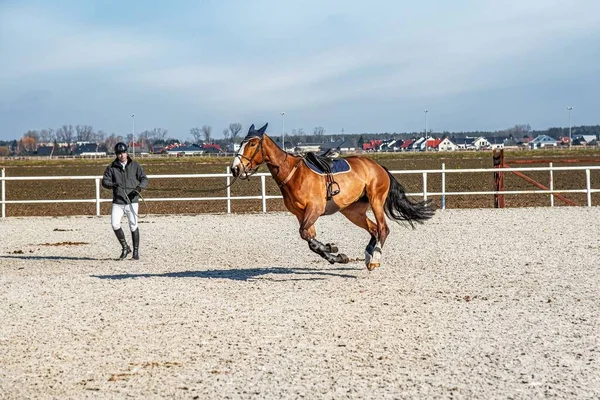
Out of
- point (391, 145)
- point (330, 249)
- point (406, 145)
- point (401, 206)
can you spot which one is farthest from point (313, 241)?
point (406, 145)


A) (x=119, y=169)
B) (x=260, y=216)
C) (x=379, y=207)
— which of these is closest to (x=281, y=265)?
(x=379, y=207)

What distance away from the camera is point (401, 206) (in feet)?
39.4

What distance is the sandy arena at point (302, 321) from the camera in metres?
5.95

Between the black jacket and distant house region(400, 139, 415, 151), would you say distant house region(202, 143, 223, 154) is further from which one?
the black jacket

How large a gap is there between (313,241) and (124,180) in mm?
3697

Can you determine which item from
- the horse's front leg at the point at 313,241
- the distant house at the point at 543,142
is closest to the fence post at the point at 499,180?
the horse's front leg at the point at 313,241

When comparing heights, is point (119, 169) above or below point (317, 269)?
above

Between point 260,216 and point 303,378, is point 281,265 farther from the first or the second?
point 260,216

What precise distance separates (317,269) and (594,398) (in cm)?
660

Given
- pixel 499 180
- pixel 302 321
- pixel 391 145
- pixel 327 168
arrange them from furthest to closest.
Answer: pixel 391 145 < pixel 499 180 < pixel 327 168 < pixel 302 321

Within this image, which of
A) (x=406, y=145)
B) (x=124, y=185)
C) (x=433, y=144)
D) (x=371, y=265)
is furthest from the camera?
(x=406, y=145)

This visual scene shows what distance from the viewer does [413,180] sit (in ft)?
128

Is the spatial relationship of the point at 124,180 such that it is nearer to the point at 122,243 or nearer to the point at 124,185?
the point at 124,185

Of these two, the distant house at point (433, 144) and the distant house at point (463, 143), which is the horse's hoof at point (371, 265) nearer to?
the distant house at point (433, 144)
